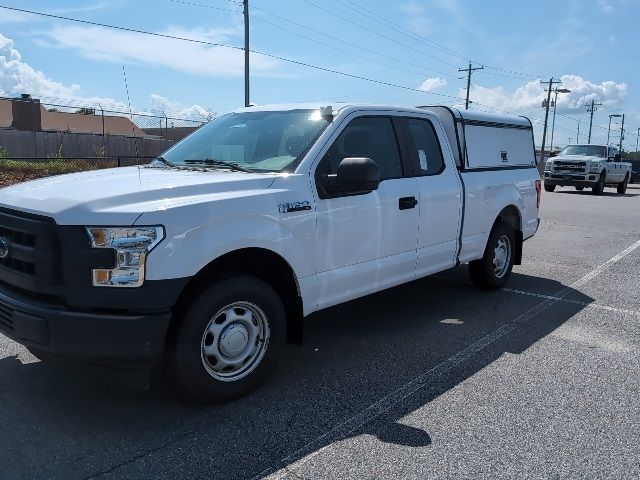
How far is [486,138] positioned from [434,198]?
1533mm

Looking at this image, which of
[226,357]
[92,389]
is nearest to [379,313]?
[226,357]

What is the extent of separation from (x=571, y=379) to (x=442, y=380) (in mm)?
935

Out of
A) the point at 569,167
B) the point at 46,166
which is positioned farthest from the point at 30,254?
the point at 46,166

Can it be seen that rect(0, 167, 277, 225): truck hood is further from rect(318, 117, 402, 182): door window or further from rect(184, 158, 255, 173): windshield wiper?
rect(318, 117, 402, 182): door window

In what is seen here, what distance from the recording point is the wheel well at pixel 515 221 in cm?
668

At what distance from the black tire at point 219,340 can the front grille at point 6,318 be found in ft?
3.01

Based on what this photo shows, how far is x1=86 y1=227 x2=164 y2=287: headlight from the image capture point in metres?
3.10

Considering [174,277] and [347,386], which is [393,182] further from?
[174,277]

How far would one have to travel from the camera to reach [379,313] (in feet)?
19.0

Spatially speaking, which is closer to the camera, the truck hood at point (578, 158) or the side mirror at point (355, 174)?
the side mirror at point (355, 174)

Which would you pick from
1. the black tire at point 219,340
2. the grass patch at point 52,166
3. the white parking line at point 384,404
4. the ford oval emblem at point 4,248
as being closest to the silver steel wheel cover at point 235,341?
the black tire at point 219,340

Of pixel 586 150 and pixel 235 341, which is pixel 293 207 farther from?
pixel 586 150

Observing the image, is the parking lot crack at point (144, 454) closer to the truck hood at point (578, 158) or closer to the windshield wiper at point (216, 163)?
the windshield wiper at point (216, 163)

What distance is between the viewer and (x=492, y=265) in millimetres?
6539
